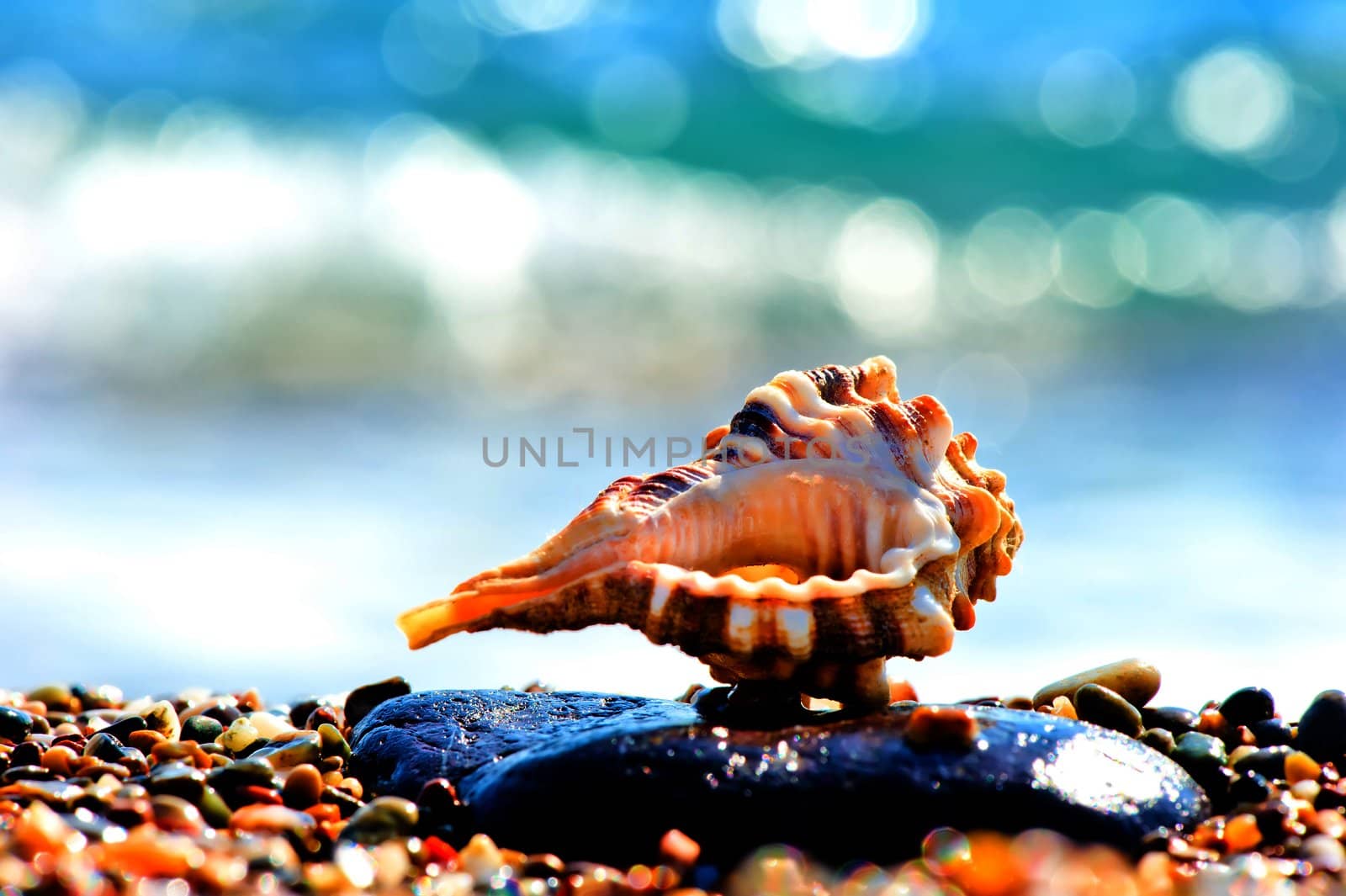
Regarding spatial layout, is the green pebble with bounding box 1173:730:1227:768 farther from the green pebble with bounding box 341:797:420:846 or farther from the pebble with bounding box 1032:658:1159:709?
the green pebble with bounding box 341:797:420:846

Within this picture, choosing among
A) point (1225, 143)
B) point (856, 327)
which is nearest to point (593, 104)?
point (856, 327)


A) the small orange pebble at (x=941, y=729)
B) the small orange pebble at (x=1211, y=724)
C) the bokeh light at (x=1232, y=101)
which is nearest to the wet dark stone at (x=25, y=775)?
the small orange pebble at (x=941, y=729)

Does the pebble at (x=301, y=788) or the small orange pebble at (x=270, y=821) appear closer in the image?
the small orange pebble at (x=270, y=821)

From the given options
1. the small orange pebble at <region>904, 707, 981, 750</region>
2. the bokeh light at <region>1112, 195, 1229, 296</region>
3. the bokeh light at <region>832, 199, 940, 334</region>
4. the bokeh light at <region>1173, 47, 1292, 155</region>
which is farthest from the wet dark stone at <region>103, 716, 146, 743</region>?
the bokeh light at <region>1173, 47, 1292, 155</region>

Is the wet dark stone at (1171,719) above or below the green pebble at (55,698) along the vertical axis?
above

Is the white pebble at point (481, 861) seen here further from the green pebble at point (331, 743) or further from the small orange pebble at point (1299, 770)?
the small orange pebble at point (1299, 770)

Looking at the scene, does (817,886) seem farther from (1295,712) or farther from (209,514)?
(209,514)

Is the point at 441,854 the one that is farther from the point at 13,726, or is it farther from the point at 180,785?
the point at 13,726
